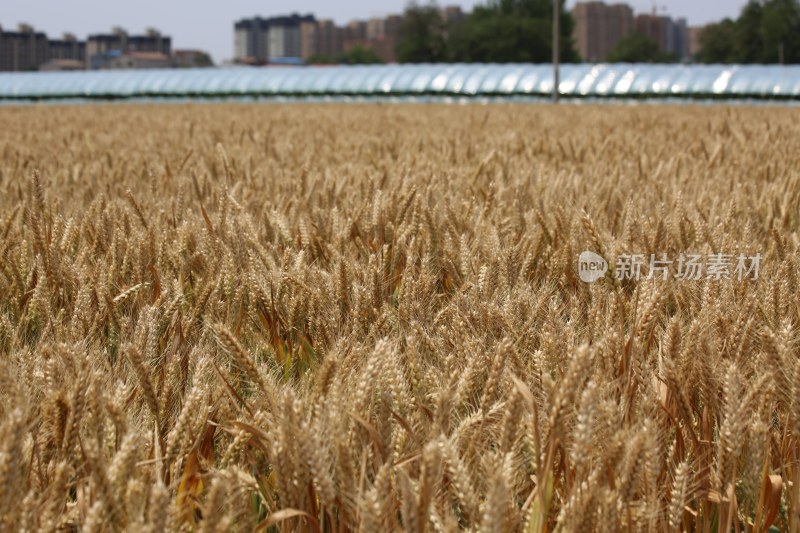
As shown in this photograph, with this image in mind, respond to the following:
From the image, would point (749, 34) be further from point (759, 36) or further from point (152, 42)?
point (152, 42)

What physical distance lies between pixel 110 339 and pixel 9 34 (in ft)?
519

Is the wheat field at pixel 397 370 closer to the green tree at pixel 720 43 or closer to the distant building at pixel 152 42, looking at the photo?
the green tree at pixel 720 43

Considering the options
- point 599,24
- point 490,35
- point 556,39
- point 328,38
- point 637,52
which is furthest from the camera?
point 328,38

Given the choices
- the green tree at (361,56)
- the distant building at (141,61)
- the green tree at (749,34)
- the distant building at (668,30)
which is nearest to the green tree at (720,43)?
the green tree at (749,34)

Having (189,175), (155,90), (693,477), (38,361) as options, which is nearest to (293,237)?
(38,361)

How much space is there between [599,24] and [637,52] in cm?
5441

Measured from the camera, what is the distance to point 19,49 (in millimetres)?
141500

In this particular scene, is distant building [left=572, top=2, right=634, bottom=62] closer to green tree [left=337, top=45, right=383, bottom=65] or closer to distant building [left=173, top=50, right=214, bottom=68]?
green tree [left=337, top=45, right=383, bottom=65]

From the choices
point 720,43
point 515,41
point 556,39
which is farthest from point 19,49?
point 556,39

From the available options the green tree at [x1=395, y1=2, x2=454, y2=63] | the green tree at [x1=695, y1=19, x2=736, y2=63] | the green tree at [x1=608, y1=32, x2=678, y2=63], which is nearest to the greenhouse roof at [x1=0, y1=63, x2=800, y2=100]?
the green tree at [x1=395, y1=2, x2=454, y2=63]

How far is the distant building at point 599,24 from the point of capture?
132625 mm

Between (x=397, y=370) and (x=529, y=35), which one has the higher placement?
(x=529, y=35)

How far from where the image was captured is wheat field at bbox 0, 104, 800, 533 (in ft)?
2.71

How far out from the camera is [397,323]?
4.79 feet
